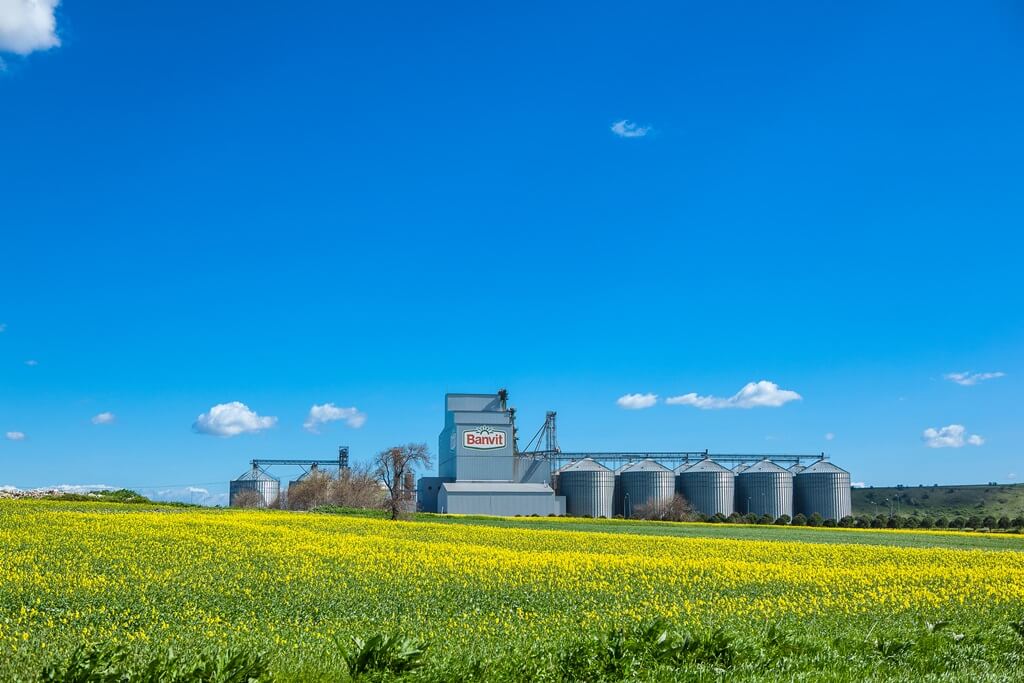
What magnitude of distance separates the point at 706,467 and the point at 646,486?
8.16m

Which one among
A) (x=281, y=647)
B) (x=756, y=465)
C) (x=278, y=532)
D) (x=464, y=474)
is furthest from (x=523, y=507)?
(x=281, y=647)

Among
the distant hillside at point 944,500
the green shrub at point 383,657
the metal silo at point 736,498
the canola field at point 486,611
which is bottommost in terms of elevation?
the distant hillside at point 944,500

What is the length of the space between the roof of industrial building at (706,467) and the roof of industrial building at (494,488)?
63.1 ft

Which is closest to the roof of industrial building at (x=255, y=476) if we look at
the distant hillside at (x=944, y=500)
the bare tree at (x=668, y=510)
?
the bare tree at (x=668, y=510)

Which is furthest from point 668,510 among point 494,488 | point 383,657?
point 383,657

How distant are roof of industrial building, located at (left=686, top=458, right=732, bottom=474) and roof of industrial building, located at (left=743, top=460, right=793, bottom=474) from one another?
2.51 m

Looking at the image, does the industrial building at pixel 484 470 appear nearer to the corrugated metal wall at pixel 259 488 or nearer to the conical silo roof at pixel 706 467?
the conical silo roof at pixel 706 467

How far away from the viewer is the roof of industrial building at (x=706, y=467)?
91775 millimetres

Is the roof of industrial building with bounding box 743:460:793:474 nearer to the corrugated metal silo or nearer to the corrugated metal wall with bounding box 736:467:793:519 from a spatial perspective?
the corrugated metal wall with bounding box 736:467:793:519

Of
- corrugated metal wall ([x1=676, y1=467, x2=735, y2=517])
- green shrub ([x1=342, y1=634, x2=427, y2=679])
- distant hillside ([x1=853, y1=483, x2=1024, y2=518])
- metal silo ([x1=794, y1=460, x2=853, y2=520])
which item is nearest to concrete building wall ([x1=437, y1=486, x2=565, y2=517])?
corrugated metal wall ([x1=676, y1=467, x2=735, y2=517])

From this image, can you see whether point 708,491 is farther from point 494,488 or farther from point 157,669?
point 157,669

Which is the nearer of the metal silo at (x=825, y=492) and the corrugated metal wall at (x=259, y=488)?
the metal silo at (x=825, y=492)

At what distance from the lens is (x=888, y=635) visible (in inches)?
473

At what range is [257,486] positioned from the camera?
117938 millimetres
